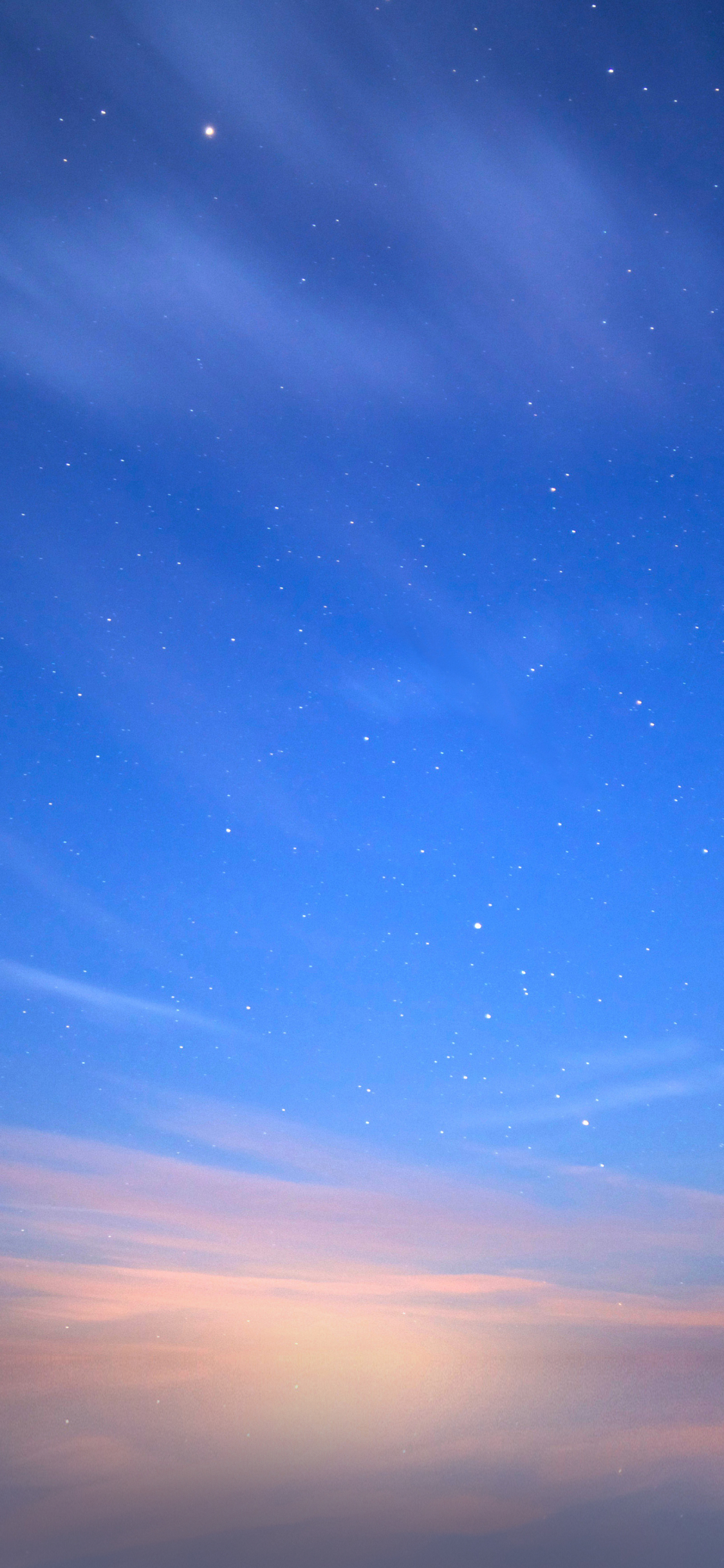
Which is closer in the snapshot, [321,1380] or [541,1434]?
[541,1434]

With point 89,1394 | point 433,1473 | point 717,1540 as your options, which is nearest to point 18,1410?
point 89,1394

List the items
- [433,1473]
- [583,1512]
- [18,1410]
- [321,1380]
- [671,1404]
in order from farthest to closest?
1. [321,1380]
2. [18,1410]
3. [671,1404]
4. [433,1473]
5. [583,1512]

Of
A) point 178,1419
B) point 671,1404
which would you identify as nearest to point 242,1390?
point 178,1419

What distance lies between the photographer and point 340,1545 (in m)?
56.0

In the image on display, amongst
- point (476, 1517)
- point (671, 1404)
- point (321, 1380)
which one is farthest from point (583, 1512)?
point (321, 1380)

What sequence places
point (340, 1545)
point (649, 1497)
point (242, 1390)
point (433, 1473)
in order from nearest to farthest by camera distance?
point (340, 1545) < point (649, 1497) < point (433, 1473) < point (242, 1390)

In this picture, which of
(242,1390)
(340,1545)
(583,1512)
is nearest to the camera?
(340,1545)

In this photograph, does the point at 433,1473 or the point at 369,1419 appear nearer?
the point at 433,1473

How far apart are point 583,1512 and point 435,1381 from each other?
99.0 meters

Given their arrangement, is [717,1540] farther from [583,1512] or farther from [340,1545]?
[340,1545]

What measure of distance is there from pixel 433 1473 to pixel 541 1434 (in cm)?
1113

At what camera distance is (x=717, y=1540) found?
2240 inches

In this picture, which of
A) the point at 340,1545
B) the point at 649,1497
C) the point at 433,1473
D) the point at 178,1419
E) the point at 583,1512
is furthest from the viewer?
the point at 178,1419

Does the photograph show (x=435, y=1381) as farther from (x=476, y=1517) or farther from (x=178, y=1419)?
(x=476, y=1517)
